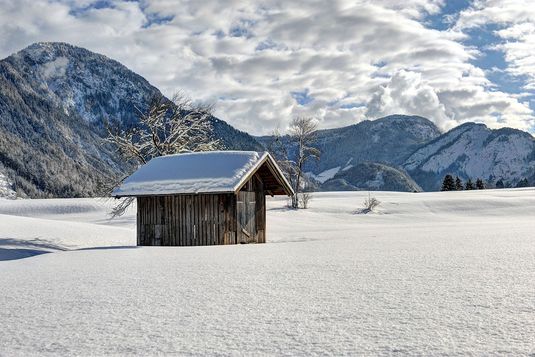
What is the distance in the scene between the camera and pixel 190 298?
861cm

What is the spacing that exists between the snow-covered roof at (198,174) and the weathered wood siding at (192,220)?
795mm

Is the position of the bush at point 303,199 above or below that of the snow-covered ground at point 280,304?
above

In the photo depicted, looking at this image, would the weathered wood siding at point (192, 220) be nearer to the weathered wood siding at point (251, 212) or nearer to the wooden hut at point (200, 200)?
the wooden hut at point (200, 200)

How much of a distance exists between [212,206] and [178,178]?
210 centimetres

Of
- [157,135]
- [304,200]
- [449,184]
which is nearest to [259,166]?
[157,135]

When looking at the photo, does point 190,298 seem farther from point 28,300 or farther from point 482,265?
point 482,265

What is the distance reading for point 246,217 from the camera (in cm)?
2494

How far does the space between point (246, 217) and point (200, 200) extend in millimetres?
2508

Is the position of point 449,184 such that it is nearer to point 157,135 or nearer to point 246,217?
point 157,135

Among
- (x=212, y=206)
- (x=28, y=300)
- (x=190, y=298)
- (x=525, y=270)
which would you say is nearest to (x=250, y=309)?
(x=190, y=298)

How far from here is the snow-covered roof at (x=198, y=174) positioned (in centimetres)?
2280

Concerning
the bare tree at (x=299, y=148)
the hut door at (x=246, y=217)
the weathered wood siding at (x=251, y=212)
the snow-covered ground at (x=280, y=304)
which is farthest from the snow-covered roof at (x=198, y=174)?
the bare tree at (x=299, y=148)

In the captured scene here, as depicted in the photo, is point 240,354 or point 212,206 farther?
Answer: point 212,206

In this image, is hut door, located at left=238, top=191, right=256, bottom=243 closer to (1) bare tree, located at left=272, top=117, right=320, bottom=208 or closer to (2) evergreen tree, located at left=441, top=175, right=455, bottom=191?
(1) bare tree, located at left=272, top=117, right=320, bottom=208
